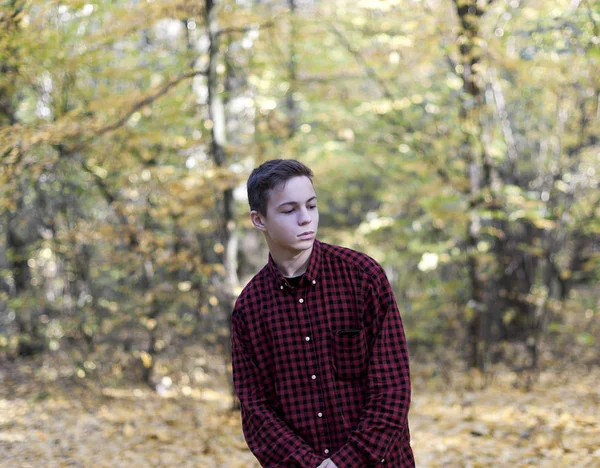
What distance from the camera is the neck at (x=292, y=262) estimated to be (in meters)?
2.03

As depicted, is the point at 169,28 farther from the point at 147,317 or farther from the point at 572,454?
the point at 572,454

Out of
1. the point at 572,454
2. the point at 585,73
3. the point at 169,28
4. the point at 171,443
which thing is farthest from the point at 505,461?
the point at 169,28

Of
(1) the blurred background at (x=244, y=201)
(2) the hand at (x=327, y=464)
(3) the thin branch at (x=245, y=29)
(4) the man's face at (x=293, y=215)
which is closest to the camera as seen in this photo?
(2) the hand at (x=327, y=464)

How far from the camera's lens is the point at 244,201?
1060 cm

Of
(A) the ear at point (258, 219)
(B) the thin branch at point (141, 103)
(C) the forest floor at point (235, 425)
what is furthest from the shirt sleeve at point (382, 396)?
(B) the thin branch at point (141, 103)

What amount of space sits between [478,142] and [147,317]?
176 inches

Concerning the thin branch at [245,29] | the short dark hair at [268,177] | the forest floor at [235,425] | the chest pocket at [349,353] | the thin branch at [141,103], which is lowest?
the forest floor at [235,425]

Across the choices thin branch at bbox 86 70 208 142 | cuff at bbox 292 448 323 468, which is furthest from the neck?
thin branch at bbox 86 70 208 142

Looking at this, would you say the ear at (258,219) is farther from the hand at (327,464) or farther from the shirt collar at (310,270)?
the hand at (327,464)

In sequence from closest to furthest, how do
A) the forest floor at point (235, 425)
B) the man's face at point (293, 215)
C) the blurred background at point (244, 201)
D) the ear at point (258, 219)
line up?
the man's face at point (293, 215) < the ear at point (258, 219) < the forest floor at point (235, 425) < the blurred background at point (244, 201)

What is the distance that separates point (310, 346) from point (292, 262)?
0.29 metres

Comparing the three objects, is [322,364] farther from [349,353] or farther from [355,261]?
[355,261]

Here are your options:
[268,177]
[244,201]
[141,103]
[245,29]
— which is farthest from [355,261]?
[244,201]

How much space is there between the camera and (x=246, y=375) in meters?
2.04
